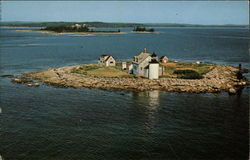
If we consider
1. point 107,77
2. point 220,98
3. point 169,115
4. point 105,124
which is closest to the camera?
point 105,124

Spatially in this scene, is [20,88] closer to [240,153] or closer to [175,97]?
[175,97]

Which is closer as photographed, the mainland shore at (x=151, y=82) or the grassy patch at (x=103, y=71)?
the mainland shore at (x=151, y=82)

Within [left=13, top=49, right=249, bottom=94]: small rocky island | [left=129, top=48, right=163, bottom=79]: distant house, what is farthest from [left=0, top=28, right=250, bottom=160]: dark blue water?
[left=129, top=48, right=163, bottom=79]: distant house

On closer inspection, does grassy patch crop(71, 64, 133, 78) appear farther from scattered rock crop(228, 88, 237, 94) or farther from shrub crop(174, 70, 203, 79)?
scattered rock crop(228, 88, 237, 94)

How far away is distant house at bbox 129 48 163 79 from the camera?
60878mm

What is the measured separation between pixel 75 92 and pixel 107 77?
11913 mm

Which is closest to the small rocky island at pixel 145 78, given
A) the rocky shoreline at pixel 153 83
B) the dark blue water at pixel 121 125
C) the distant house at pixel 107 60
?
the rocky shoreline at pixel 153 83

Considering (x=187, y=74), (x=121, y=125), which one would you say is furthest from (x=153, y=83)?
(x=121, y=125)

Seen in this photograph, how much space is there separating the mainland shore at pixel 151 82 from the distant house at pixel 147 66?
1821 millimetres

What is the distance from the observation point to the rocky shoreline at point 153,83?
5541 centimetres

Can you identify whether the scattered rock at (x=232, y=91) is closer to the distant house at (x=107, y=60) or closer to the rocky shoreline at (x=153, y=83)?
the rocky shoreline at (x=153, y=83)

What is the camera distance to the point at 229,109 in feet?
144

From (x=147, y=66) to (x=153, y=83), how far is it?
617cm

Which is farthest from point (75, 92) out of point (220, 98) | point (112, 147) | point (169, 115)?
point (220, 98)
